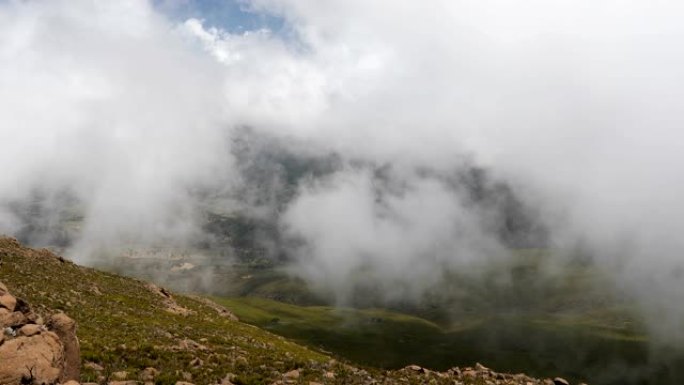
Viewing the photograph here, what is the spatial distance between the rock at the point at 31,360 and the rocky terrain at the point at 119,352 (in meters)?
0.03

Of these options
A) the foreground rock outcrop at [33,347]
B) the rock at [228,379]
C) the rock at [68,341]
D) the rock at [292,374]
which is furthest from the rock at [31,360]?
the rock at [292,374]

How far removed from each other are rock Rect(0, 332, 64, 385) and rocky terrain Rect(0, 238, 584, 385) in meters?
0.03

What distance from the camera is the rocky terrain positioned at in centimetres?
2048

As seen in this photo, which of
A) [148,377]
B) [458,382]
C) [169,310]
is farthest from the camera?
[169,310]

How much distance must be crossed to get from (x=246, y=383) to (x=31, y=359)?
13.9 metres

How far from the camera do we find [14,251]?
247 feet

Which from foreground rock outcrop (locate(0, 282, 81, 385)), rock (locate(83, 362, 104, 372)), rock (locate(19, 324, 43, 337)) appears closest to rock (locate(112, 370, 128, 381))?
rock (locate(83, 362, 104, 372))

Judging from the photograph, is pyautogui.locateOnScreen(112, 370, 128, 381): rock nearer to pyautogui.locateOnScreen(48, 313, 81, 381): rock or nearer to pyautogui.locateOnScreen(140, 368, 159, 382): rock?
pyautogui.locateOnScreen(140, 368, 159, 382): rock

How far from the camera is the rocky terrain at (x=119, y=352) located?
20484 mm

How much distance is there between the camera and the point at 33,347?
19.8 metres

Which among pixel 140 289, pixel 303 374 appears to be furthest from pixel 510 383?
pixel 140 289

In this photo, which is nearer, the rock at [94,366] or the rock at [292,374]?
the rock at [94,366]

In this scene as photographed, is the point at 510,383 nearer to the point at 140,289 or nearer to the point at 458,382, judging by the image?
the point at 458,382

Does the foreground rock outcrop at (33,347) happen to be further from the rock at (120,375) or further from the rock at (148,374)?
the rock at (148,374)
